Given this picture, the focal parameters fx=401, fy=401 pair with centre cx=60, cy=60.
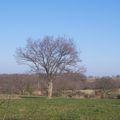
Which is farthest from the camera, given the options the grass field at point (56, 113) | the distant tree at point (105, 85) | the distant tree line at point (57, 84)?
the distant tree at point (105, 85)

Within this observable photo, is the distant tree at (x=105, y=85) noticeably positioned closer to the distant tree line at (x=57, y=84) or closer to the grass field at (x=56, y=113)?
the distant tree line at (x=57, y=84)

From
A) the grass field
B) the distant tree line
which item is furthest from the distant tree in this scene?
the grass field

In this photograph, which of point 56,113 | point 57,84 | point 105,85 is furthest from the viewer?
point 57,84

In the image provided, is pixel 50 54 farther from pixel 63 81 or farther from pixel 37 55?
pixel 63 81

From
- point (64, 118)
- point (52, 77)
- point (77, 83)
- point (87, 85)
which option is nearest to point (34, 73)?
point (52, 77)

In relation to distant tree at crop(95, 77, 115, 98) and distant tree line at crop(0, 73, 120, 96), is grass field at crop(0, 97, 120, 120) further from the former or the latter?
distant tree at crop(95, 77, 115, 98)

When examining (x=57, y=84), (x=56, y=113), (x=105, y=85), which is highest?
(x=57, y=84)

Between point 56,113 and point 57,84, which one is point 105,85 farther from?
point 56,113

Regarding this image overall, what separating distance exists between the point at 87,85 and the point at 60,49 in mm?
19186

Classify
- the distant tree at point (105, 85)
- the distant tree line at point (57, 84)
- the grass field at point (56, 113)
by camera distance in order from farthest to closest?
the distant tree at point (105, 85)
the distant tree line at point (57, 84)
the grass field at point (56, 113)

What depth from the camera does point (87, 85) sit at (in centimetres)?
6869

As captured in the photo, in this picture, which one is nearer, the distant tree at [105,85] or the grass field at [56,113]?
the grass field at [56,113]

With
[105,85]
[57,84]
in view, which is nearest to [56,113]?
[105,85]

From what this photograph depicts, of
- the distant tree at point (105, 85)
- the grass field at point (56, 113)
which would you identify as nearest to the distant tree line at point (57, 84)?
the distant tree at point (105, 85)
